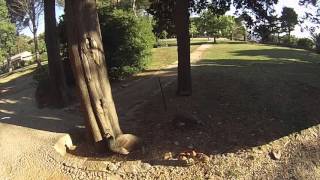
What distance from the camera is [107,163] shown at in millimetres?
9359

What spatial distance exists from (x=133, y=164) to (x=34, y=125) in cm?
417

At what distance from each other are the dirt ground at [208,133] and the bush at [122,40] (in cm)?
Answer: 326

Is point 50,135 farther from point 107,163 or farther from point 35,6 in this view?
point 35,6

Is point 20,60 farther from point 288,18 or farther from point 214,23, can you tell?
point 288,18

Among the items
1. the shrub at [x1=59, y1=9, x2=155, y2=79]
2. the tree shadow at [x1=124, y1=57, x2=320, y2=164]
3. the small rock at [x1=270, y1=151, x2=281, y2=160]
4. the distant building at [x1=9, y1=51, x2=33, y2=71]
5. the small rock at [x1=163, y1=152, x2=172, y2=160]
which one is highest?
the shrub at [x1=59, y1=9, x2=155, y2=79]

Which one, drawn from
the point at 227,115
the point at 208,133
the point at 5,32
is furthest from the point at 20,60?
the point at 208,133

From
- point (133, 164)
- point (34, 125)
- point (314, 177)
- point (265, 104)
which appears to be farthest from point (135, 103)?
point (314, 177)

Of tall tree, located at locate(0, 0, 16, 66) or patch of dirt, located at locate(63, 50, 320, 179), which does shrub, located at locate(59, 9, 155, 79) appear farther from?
tall tree, located at locate(0, 0, 16, 66)

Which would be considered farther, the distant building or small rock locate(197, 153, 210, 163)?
the distant building

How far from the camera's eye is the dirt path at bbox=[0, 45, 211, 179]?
376 inches

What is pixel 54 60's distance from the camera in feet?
50.1

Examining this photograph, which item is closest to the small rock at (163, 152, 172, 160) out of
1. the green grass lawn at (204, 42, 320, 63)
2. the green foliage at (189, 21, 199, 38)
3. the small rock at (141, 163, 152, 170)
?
the small rock at (141, 163, 152, 170)

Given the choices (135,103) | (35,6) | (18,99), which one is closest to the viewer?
(135,103)

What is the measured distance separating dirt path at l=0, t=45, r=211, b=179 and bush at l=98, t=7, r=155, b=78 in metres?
0.87
